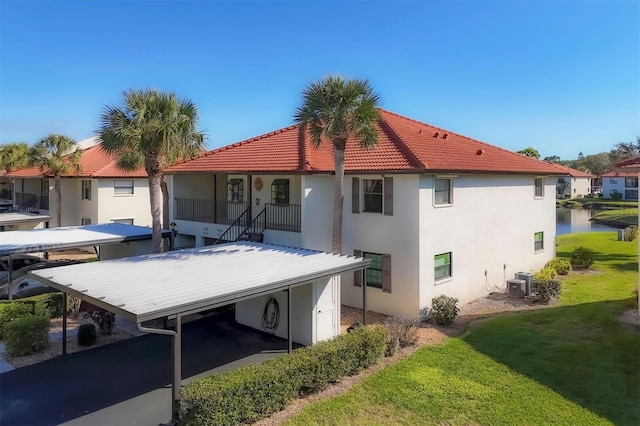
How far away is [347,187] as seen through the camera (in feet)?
55.8

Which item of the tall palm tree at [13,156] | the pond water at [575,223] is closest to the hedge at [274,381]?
the tall palm tree at [13,156]

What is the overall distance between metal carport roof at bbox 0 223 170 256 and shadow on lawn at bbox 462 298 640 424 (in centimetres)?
1508

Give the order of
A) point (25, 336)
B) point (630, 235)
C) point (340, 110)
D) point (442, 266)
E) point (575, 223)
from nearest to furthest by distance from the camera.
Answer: point (25, 336), point (340, 110), point (442, 266), point (630, 235), point (575, 223)

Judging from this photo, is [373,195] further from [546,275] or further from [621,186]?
[621,186]

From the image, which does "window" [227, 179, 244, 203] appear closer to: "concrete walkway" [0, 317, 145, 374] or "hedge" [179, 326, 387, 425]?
"concrete walkway" [0, 317, 145, 374]

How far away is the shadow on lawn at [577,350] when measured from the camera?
9.30 meters

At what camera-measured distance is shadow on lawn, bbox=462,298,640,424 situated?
30.5 feet

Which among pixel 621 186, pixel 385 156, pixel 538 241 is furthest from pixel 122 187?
pixel 621 186

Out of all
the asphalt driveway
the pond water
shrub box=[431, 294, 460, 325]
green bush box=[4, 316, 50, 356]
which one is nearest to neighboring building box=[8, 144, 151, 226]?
green bush box=[4, 316, 50, 356]

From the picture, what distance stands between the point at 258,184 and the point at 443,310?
419 inches

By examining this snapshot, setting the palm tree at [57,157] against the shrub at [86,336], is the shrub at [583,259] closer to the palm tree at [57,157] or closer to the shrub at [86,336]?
the shrub at [86,336]

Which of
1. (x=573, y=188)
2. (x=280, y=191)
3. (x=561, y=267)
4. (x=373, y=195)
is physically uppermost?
(x=573, y=188)

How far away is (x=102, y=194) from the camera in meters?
29.3

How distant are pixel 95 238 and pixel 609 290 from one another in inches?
873
